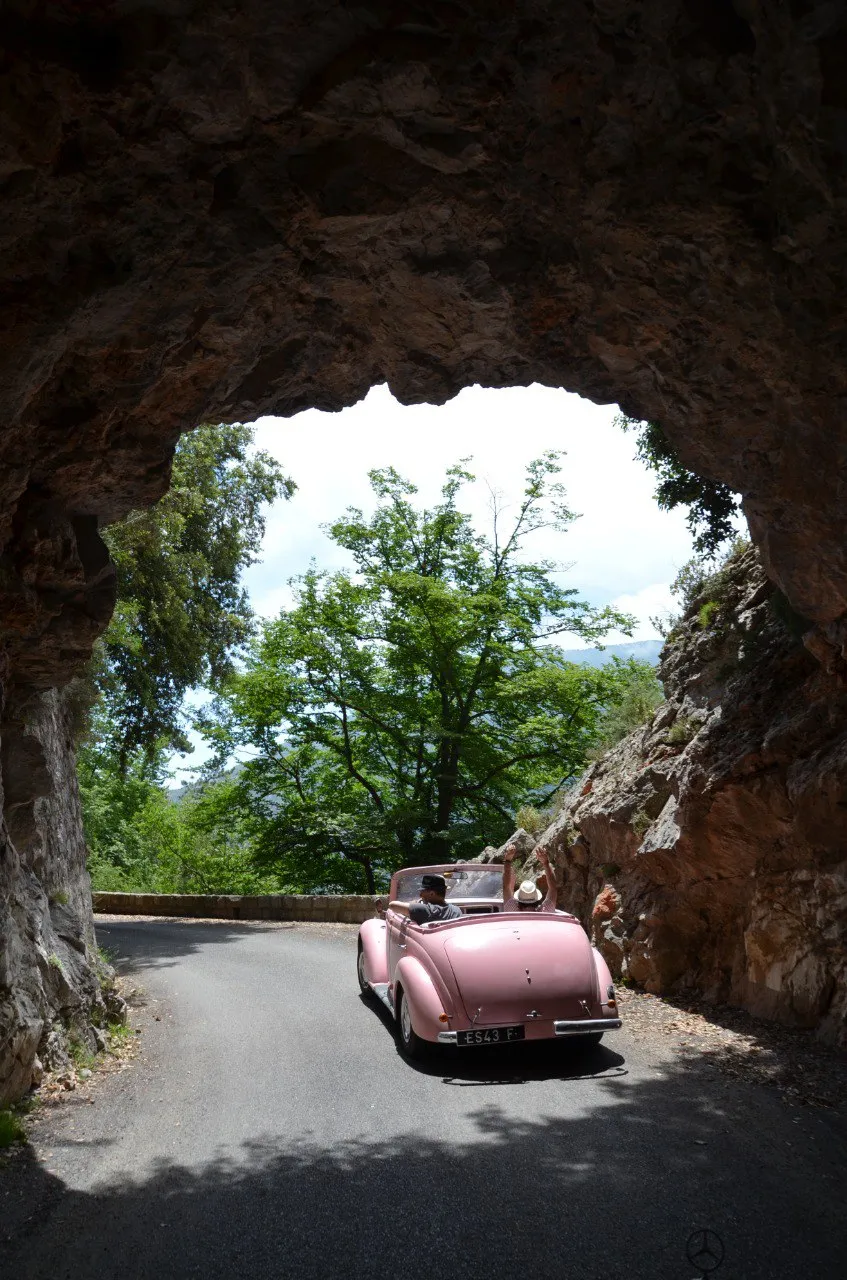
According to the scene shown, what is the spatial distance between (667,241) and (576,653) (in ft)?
63.4

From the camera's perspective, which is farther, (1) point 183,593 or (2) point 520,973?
(1) point 183,593

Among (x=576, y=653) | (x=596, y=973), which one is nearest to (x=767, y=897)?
(x=596, y=973)

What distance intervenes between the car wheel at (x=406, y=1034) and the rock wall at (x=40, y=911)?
2.65 m

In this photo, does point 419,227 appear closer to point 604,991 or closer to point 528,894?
point 604,991

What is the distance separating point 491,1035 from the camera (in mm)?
6875

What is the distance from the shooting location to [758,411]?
6270 mm

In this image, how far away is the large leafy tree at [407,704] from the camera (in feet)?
74.4

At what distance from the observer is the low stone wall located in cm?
1919

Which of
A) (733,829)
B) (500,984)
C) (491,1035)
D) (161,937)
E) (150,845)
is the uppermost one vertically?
(733,829)

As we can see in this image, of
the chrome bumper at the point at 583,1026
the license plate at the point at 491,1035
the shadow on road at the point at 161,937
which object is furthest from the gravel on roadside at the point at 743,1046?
the shadow on road at the point at 161,937

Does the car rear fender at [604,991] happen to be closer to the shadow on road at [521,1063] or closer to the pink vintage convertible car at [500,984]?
the pink vintage convertible car at [500,984]

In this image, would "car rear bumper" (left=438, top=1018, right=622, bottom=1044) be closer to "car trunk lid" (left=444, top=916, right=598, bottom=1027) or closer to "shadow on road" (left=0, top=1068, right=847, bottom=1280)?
"car trunk lid" (left=444, top=916, right=598, bottom=1027)

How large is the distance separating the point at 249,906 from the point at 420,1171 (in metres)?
17.3

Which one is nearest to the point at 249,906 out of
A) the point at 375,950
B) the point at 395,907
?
the point at 375,950
